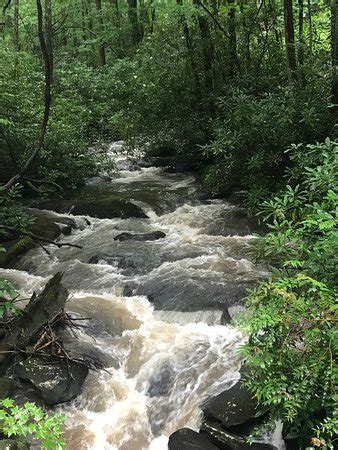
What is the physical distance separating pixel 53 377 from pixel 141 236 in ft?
16.6

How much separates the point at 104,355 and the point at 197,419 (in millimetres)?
1842

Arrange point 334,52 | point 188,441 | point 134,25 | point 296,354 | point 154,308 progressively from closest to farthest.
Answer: point 296,354, point 188,441, point 154,308, point 334,52, point 134,25

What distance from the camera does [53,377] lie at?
5410mm

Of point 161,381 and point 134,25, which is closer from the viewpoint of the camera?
point 161,381

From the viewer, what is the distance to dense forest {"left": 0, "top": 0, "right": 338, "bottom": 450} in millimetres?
3287

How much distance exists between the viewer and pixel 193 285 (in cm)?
758

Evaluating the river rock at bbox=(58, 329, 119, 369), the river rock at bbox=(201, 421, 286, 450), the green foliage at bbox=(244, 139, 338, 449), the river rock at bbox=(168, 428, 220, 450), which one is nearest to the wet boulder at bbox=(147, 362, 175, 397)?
the river rock at bbox=(58, 329, 119, 369)

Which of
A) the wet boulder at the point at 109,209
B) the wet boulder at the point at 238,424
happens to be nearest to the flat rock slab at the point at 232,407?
the wet boulder at the point at 238,424

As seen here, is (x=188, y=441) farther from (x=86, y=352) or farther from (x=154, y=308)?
(x=154, y=308)

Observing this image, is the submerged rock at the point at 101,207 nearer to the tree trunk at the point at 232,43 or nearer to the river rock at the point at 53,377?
the tree trunk at the point at 232,43

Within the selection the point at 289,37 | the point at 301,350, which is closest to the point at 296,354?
the point at 301,350

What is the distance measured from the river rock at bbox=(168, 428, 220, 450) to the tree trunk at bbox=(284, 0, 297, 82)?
320 inches

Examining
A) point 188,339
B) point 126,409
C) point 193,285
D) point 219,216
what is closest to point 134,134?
point 219,216

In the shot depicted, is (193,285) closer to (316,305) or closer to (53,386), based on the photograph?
(53,386)
